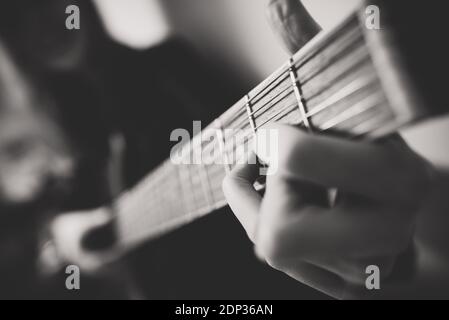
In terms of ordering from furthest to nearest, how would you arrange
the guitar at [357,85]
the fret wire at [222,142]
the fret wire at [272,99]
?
the fret wire at [222,142]
the fret wire at [272,99]
the guitar at [357,85]

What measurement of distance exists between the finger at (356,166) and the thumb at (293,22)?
12 cm

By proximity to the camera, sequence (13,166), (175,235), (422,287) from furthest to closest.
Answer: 1. (13,166)
2. (175,235)
3. (422,287)

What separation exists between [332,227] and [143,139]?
712 mm

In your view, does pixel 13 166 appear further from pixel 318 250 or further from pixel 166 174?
pixel 318 250

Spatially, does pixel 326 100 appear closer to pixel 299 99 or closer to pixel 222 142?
pixel 299 99

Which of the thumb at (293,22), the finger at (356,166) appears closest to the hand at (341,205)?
the finger at (356,166)

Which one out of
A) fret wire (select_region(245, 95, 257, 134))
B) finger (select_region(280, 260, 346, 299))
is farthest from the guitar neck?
finger (select_region(280, 260, 346, 299))

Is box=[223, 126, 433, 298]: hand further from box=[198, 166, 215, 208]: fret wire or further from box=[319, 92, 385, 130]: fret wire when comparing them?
box=[198, 166, 215, 208]: fret wire

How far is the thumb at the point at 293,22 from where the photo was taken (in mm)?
367

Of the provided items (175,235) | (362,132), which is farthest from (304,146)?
(175,235)

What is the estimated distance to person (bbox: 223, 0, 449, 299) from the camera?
280 mm

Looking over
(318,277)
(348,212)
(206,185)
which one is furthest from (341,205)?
(206,185)

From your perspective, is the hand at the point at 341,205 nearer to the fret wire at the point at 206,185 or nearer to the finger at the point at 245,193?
the finger at the point at 245,193
